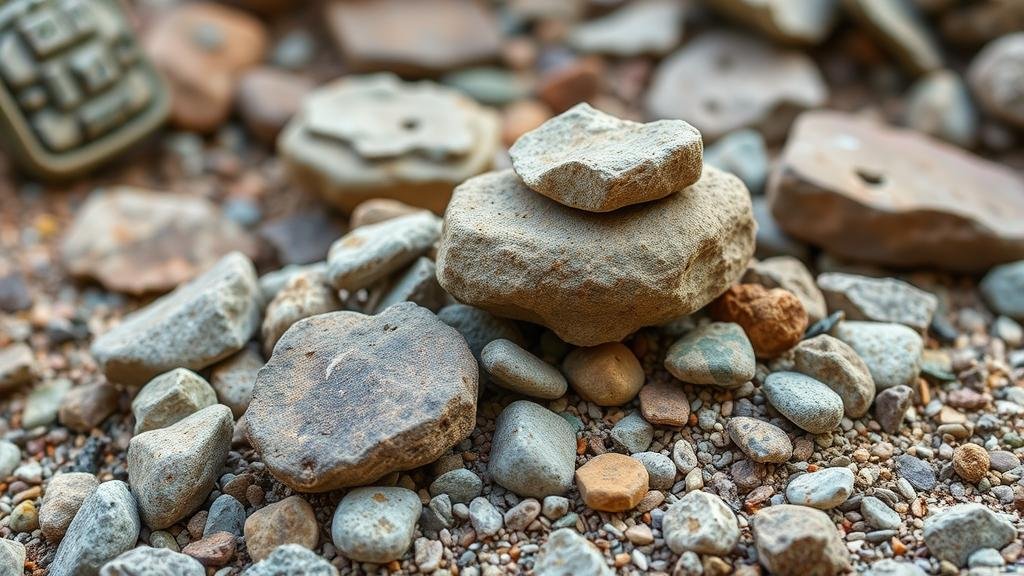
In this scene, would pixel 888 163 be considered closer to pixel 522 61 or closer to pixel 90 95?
pixel 522 61

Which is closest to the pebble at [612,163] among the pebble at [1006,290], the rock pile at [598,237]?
the rock pile at [598,237]

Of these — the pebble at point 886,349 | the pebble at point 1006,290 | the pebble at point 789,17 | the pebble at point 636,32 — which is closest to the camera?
the pebble at point 886,349

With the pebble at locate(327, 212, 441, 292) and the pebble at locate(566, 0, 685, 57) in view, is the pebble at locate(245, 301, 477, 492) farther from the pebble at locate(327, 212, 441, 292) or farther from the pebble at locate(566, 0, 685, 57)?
the pebble at locate(566, 0, 685, 57)

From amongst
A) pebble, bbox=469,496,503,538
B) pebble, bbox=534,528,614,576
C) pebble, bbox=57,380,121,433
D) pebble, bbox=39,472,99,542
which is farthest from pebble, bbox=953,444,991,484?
pebble, bbox=57,380,121,433

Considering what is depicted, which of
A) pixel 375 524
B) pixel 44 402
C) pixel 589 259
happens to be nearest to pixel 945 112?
pixel 589 259

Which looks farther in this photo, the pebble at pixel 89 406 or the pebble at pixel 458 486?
the pebble at pixel 89 406

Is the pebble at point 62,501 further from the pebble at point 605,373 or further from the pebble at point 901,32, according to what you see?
the pebble at point 901,32

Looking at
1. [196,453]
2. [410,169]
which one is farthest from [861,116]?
[196,453]
